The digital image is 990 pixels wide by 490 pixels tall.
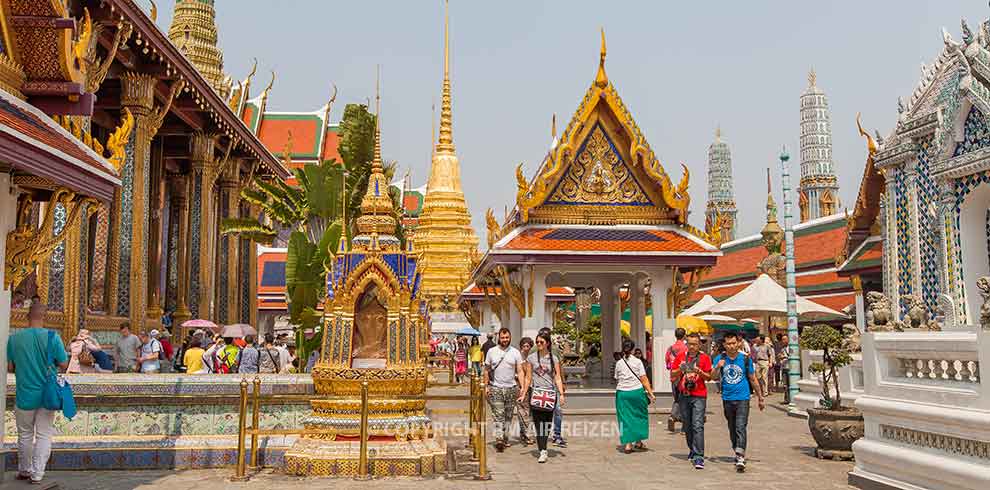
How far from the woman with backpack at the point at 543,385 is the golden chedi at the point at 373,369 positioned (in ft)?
3.89

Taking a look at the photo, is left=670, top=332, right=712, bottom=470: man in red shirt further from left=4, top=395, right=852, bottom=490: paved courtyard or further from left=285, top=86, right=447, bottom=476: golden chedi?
left=285, top=86, right=447, bottom=476: golden chedi

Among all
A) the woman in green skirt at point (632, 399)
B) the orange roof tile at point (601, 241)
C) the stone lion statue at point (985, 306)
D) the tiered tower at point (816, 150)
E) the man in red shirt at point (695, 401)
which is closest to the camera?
the stone lion statue at point (985, 306)

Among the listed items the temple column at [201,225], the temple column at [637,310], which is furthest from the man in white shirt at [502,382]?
the temple column at [201,225]

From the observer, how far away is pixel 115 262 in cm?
1658

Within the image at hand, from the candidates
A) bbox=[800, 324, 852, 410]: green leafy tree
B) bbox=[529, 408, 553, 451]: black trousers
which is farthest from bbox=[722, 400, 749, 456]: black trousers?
bbox=[529, 408, 553, 451]: black trousers

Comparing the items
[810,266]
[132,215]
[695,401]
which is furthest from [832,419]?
[810,266]

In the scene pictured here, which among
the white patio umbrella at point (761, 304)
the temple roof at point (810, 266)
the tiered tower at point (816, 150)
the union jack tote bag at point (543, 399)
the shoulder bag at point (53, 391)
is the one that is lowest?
the union jack tote bag at point (543, 399)

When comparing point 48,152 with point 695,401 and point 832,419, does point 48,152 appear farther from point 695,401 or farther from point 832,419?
point 832,419

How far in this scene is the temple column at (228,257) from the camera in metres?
24.5

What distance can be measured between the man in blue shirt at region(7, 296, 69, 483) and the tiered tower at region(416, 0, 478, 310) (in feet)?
106

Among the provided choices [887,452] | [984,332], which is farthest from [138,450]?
[984,332]

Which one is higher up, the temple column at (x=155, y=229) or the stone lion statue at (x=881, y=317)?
the temple column at (x=155, y=229)

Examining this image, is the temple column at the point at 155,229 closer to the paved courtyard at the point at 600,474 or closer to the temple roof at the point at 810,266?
the paved courtyard at the point at 600,474

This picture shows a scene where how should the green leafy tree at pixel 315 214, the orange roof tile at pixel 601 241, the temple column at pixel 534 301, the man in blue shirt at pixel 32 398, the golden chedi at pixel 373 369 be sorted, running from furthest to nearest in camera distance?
1. the green leafy tree at pixel 315 214
2. the temple column at pixel 534 301
3. the orange roof tile at pixel 601 241
4. the golden chedi at pixel 373 369
5. the man in blue shirt at pixel 32 398
